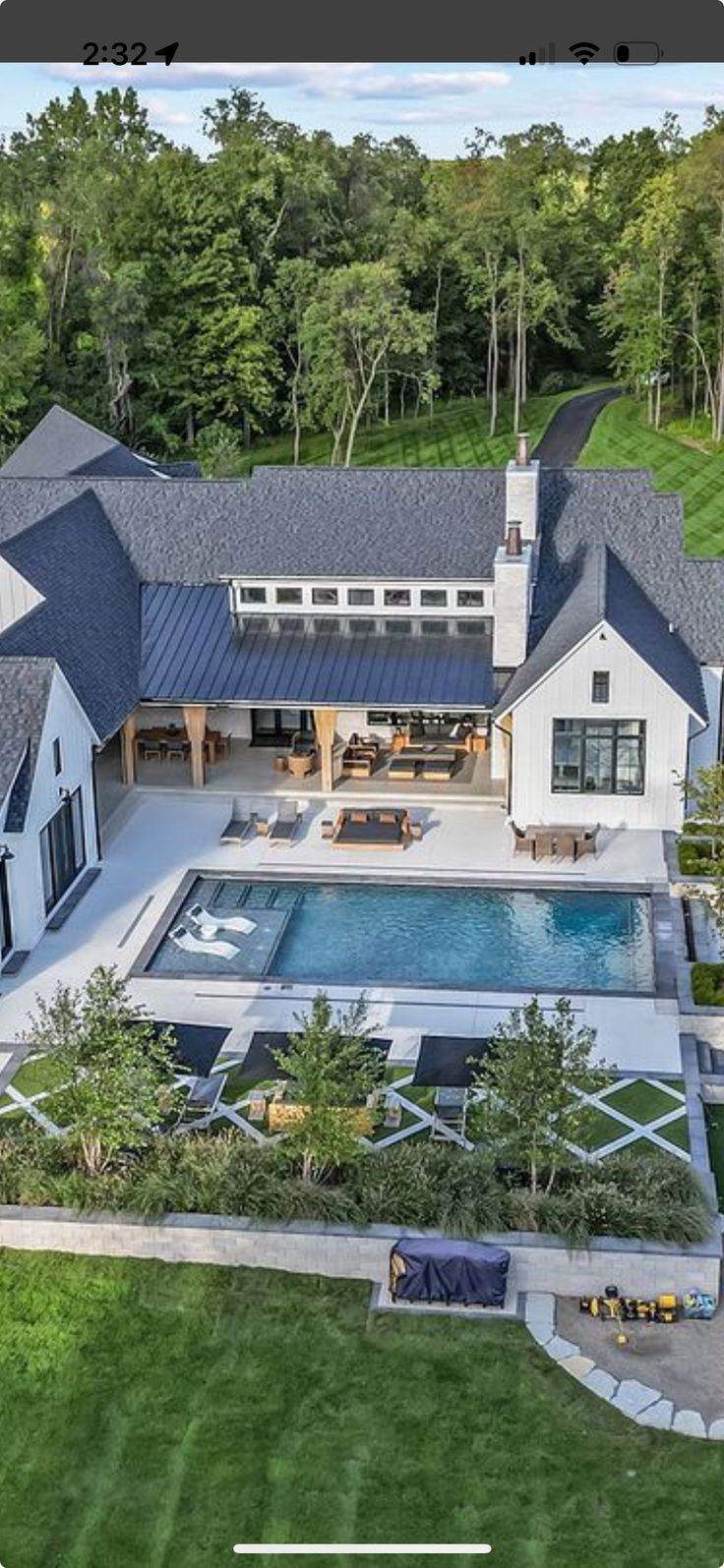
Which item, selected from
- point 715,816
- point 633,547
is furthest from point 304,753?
point 715,816

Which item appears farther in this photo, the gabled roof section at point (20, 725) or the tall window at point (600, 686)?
the tall window at point (600, 686)

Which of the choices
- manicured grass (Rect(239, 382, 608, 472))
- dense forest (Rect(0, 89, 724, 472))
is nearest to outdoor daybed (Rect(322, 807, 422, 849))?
dense forest (Rect(0, 89, 724, 472))

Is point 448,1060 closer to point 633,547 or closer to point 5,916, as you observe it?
point 5,916

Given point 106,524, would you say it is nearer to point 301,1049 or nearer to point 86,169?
point 301,1049

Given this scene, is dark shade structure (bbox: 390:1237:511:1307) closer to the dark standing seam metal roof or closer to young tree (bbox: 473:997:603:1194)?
young tree (bbox: 473:997:603:1194)

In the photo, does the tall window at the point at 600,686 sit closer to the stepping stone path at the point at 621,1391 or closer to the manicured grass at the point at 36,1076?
the manicured grass at the point at 36,1076
